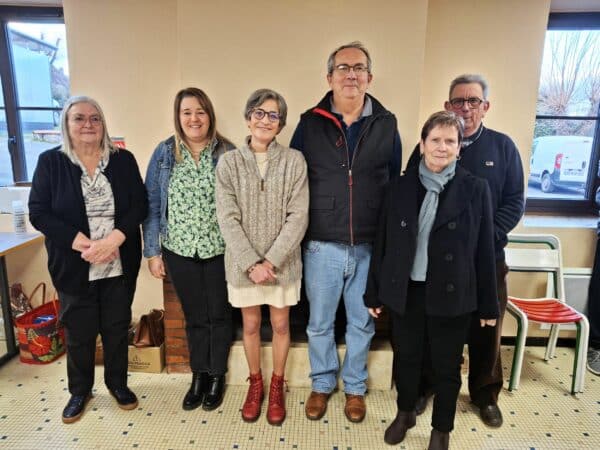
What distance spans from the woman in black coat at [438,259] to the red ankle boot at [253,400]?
73cm

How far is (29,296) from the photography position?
9.30 ft

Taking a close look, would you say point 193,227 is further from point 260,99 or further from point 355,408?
point 355,408

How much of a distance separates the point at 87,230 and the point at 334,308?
1.17m

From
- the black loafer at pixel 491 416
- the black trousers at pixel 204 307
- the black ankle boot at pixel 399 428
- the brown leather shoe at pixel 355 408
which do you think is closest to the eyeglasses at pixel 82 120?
the black trousers at pixel 204 307

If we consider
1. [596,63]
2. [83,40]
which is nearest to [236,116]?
[83,40]

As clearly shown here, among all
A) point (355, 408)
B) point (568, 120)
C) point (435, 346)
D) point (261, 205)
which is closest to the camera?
point (435, 346)

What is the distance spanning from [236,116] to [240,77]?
204mm

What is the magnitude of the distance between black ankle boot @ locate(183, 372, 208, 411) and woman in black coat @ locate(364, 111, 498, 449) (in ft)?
3.36

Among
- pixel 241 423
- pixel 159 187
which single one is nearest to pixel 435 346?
pixel 241 423

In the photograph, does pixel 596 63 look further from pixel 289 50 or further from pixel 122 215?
pixel 122 215

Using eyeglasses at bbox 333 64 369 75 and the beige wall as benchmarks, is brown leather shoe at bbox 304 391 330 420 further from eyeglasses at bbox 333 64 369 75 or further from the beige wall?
eyeglasses at bbox 333 64 369 75

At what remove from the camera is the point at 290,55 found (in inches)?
85.1

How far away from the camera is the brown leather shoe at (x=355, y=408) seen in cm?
195

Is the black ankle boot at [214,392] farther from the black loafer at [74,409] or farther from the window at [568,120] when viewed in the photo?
the window at [568,120]
